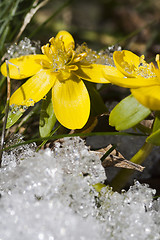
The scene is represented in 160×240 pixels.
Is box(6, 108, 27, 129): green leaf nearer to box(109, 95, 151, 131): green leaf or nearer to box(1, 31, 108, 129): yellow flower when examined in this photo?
box(1, 31, 108, 129): yellow flower

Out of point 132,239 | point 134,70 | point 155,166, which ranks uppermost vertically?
point 134,70

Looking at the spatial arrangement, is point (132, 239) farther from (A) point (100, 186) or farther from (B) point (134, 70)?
(B) point (134, 70)

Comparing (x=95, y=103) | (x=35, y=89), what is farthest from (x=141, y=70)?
(x=35, y=89)

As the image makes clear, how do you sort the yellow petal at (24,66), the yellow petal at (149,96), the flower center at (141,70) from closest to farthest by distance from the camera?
the yellow petal at (149,96)
the flower center at (141,70)
the yellow petal at (24,66)

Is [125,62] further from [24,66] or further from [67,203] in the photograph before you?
[67,203]

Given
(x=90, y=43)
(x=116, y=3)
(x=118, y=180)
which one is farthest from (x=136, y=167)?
(x=116, y=3)

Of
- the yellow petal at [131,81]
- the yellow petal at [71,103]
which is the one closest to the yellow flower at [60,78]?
the yellow petal at [71,103]

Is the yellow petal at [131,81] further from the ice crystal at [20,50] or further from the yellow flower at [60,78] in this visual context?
the ice crystal at [20,50]
